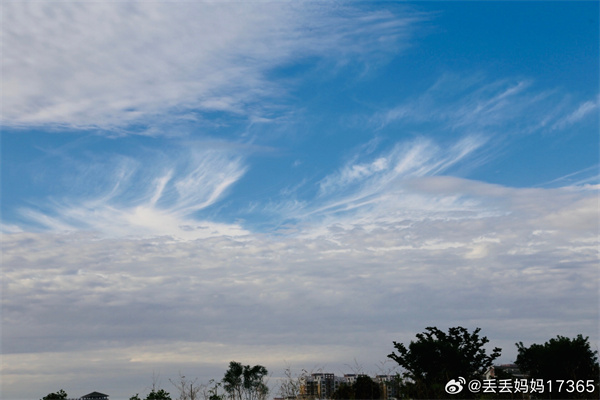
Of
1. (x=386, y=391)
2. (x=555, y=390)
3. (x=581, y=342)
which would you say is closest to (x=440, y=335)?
Result: (x=581, y=342)

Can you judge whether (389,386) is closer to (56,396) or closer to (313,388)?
(313,388)

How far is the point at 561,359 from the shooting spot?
26.8m

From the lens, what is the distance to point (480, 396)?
50.8 feet

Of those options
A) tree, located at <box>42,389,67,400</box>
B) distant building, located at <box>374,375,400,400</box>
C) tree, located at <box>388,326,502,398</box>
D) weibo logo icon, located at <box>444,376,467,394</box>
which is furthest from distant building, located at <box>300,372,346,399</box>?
tree, located at <box>42,389,67,400</box>

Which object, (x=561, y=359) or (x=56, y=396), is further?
(x=56, y=396)

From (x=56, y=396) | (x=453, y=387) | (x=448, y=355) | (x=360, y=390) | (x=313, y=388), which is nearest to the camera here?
(x=313, y=388)

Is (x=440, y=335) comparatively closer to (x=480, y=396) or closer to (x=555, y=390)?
(x=555, y=390)

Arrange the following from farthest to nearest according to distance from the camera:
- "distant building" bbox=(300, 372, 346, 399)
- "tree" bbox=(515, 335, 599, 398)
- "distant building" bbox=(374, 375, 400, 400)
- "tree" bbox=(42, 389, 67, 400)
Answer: "tree" bbox=(42, 389, 67, 400) < "tree" bbox=(515, 335, 599, 398) < "distant building" bbox=(374, 375, 400, 400) < "distant building" bbox=(300, 372, 346, 399)

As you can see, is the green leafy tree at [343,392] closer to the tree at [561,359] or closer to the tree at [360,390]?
the tree at [360,390]

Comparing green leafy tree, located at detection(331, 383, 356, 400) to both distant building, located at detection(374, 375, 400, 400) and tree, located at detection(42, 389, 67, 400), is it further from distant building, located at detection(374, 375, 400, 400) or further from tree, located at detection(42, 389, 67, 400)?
tree, located at detection(42, 389, 67, 400)

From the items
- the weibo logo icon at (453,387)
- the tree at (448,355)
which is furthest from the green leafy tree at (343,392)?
the tree at (448,355)

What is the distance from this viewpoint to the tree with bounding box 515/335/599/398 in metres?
25.5

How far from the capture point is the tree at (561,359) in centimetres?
2553

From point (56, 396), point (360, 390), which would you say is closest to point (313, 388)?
point (360, 390)
